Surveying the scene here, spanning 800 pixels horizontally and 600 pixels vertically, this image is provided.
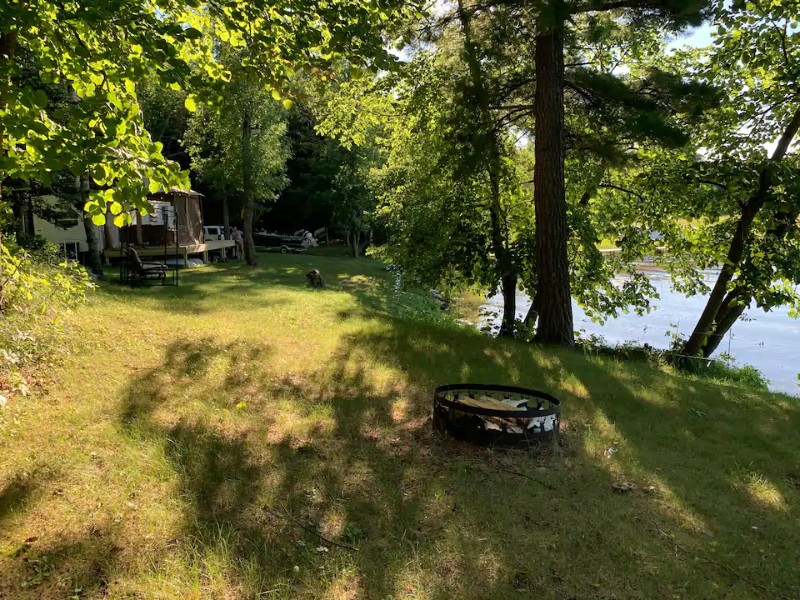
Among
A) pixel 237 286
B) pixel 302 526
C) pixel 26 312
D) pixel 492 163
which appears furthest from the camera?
pixel 237 286

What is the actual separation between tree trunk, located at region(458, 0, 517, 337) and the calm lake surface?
0.90m

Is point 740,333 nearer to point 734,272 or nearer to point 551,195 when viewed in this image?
point 734,272

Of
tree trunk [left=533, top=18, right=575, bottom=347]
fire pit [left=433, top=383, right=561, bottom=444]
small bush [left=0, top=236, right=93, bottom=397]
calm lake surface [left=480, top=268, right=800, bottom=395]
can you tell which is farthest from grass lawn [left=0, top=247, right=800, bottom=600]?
calm lake surface [left=480, top=268, right=800, bottom=395]

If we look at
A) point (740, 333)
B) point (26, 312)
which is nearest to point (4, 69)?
point (26, 312)

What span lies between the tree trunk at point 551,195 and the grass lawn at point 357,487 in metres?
2.05

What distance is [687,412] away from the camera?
5.78 m

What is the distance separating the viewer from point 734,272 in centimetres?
981

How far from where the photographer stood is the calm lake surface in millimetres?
12797

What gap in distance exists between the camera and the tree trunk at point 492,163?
28.0 ft

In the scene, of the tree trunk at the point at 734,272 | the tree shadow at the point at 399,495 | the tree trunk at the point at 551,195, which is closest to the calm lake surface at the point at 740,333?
the tree trunk at the point at 734,272

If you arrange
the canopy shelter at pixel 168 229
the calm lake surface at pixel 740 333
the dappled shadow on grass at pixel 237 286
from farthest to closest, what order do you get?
the canopy shelter at pixel 168 229
the calm lake surface at pixel 740 333
the dappled shadow on grass at pixel 237 286

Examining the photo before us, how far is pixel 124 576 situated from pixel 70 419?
6.77 feet

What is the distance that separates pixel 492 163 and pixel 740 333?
12360 mm

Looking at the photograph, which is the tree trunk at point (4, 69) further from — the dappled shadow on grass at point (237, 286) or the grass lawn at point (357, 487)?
the dappled shadow on grass at point (237, 286)
